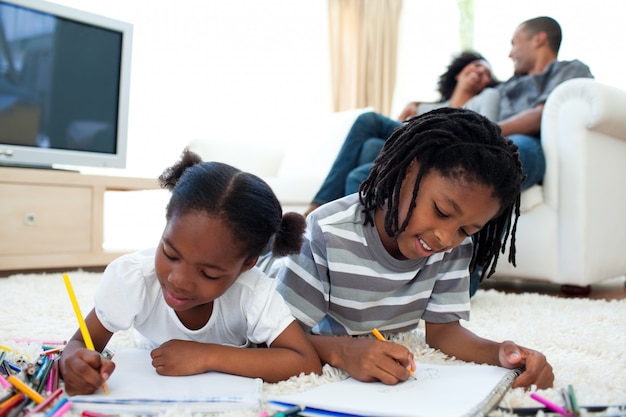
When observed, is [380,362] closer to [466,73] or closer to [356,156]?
[356,156]

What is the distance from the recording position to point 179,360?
731 mm

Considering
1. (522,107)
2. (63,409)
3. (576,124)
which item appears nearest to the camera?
(63,409)

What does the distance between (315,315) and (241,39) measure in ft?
9.58

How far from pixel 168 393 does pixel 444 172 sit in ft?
1.59

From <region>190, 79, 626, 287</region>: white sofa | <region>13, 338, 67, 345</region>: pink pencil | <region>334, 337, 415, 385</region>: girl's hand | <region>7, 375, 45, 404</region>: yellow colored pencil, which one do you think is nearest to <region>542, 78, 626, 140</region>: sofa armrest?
<region>190, 79, 626, 287</region>: white sofa

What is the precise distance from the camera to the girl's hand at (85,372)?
0.63 metres

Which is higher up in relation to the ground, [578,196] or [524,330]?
[578,196]

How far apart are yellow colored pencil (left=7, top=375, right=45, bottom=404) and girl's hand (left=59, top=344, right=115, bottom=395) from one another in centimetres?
3

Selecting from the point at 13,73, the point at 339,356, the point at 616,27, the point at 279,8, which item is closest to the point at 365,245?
the point at 339,356

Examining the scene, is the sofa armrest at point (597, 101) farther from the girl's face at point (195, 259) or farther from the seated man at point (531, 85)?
the girl's face at point (195, 259)

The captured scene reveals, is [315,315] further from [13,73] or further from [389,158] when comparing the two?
[13,73]

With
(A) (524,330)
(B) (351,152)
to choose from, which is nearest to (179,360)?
(A) (524,330)

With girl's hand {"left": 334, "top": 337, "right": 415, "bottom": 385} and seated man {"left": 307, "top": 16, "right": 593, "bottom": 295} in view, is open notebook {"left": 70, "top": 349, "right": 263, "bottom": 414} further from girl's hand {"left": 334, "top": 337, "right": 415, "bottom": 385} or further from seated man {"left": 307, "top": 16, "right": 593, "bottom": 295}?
seated man {"left": 307, "top": 16, "right": 593, "bottom": 295}

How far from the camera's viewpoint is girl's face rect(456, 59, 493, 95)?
7.26 feet
